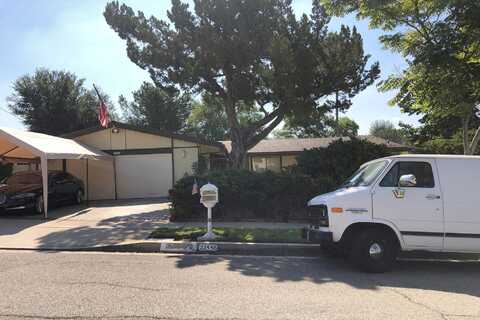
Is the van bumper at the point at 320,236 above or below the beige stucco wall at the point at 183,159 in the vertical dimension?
below

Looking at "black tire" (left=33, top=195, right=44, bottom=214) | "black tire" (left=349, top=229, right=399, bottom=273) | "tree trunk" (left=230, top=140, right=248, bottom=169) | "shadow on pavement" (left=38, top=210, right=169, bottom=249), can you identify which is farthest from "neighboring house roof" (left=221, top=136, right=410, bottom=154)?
"black tire" (left=349, top=229, right=399, bottom=273)

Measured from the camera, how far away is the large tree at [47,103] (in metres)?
40.2

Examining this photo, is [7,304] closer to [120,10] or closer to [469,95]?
[469,95]

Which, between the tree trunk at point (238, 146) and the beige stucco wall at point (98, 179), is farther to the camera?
the beige stucco wall at point (98, 179)

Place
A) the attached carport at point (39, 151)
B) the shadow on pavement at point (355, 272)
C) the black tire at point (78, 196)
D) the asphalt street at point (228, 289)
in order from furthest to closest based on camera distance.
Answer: the black tire at point (78, 196)
the attached carport at point (39, 151)
the shadow on pavement at point (355, 272)
the asphalt street at point (228, 289)

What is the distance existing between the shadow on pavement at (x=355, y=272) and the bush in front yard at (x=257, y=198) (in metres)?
5.02

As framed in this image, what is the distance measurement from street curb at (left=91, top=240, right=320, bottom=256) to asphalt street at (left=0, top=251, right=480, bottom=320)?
2.17ft

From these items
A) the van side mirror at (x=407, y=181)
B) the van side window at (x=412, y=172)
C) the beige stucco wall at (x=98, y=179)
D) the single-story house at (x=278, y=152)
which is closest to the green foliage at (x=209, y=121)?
the single-story house at (x=278, y=152)

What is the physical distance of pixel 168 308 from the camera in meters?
5.79

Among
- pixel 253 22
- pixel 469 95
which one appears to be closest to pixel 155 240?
pixel 469 95

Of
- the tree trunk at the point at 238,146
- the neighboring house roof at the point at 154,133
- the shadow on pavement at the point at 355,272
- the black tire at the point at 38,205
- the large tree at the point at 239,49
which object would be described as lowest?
the shadow on pavement at the point at 355,272

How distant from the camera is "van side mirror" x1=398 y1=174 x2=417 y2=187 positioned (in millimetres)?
7934

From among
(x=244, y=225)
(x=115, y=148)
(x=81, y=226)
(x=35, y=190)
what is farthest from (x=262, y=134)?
(x=81, y=226)

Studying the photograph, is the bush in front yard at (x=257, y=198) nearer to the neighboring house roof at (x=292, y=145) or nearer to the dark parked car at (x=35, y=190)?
the dark parked car at (x=35, y=190)
